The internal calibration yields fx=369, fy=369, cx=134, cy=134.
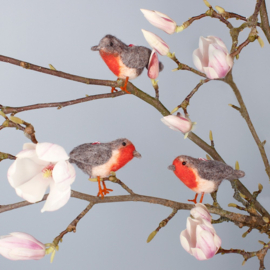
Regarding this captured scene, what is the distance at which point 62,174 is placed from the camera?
37 centimetres

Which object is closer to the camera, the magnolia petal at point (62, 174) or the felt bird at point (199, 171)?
the magnolia petal at point (62, 174)

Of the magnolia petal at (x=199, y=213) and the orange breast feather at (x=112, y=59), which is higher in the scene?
the orange breast feather at (x=112, y=59)

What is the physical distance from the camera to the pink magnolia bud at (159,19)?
1.46 ft

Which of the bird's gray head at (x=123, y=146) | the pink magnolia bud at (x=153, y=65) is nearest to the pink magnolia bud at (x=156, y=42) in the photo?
the pink magnolia bud at (x=153, y=65)

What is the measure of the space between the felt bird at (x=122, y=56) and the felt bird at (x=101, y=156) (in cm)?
10

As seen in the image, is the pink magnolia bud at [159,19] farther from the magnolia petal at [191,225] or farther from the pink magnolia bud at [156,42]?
the magnolia petal at [191,225]

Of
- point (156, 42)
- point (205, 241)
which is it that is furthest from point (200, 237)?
point (156, 42)

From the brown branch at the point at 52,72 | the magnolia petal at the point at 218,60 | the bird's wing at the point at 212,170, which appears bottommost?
the bird's wing at the point at 212,170

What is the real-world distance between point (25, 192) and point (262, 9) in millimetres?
390

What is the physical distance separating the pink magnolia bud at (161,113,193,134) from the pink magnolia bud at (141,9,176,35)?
0.11 metres

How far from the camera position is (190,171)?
472 mm

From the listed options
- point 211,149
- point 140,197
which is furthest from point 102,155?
point 211,149

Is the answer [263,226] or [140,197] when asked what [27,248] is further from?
[263,226]

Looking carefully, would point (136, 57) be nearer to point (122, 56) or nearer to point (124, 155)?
point (122, 56)
